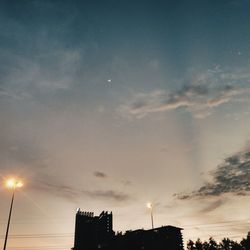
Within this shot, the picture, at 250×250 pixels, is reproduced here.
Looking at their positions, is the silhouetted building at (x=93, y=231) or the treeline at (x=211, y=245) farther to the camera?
the treeline at (x=211, y=245)

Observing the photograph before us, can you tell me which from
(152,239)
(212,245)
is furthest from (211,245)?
(152,239)

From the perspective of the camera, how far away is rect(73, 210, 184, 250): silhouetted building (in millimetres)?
54000

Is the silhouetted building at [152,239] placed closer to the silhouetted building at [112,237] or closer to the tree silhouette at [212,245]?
the silhouetted building at [112,237]

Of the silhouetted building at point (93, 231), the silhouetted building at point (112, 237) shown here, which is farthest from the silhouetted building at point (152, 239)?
the silhouetted building at point (93, 231)

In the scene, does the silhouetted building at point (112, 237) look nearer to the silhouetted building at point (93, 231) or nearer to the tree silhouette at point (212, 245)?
the silhouetted building at point (93, 231)

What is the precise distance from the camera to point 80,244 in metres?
58.3

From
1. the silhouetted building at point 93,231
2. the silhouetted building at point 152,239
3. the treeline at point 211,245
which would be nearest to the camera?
the silhouetted building at point 152,239

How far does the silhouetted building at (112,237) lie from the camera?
54000 millimetres

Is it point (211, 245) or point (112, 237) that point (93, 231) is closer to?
point (112, 237)

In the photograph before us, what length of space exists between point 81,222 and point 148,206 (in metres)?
16.5

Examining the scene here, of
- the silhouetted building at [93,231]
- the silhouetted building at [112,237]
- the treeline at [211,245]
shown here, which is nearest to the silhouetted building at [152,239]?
the silhouetted building at [112,237]

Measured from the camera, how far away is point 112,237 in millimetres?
57781

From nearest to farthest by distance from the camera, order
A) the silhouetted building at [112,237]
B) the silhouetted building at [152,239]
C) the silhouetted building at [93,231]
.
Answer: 1. the silhouetted building at [152,239]
2. the silhouetted building at [112,237]
3. the silhouetted building at [93,231]

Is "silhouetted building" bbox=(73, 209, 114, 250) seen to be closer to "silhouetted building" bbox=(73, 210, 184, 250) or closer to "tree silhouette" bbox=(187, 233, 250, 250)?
"silhouetted building" bbox=(73, 210, 184, 250)
